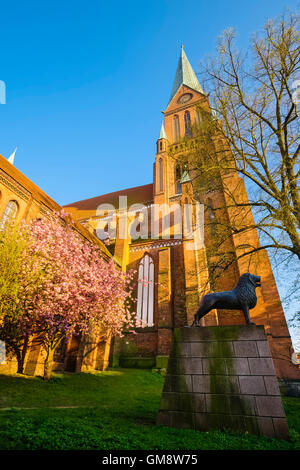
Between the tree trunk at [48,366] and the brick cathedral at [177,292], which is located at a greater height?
the brick cathedral at [177,292]

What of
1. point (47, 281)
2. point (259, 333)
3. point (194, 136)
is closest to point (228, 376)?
point (259, 333)

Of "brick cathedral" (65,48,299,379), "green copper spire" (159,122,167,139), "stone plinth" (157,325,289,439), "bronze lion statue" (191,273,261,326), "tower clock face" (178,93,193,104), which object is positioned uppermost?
"tower clock face" (178,93,193,104)

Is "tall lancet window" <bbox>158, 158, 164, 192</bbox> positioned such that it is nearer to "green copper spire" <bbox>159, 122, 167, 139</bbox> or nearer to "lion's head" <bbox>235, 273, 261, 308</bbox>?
"green copper spire" <bbox>159, 122, 167, 139</bbox>

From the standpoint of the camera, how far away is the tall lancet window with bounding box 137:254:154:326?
20.5 metres

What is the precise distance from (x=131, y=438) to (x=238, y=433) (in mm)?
2117

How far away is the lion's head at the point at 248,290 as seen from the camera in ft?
19.4

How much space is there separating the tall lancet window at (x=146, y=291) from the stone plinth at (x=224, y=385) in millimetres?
14188

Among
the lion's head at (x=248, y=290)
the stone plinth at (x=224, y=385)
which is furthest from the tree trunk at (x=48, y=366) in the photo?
→ the lion's head at (x=248, y=290)

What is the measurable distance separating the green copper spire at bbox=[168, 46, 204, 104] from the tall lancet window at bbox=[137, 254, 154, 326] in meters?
30.9

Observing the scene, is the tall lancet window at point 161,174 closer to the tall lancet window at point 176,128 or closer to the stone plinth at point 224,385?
the tall lancet window at point 176,128

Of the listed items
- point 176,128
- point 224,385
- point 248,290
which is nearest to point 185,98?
point 176,128

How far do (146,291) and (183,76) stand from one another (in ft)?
130

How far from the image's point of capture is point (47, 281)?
10.8 meters

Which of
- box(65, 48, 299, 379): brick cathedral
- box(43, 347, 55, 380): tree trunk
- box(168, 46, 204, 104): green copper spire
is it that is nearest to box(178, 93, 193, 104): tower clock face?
box(168, 46, 204, 104): green copper spire
